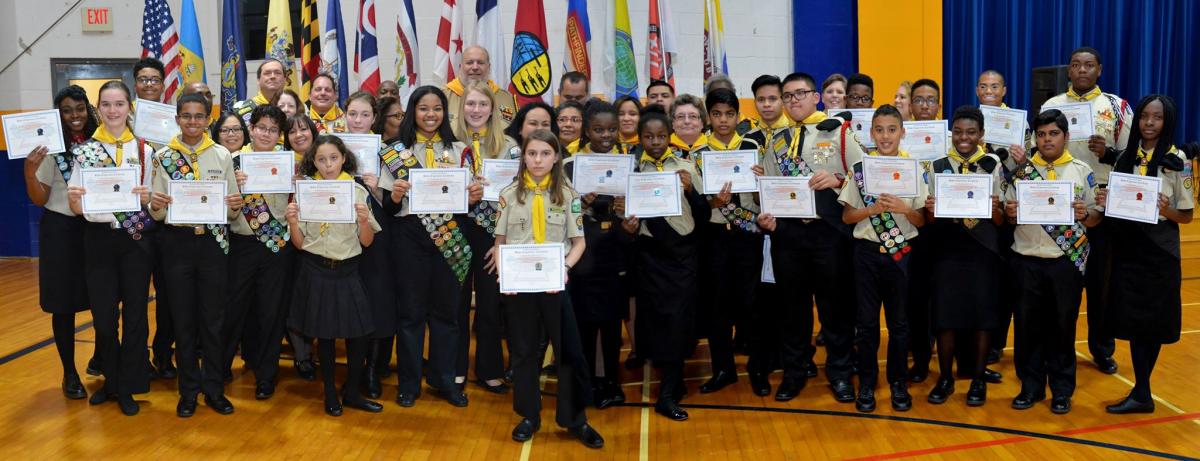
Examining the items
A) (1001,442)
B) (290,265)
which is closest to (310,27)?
(290,265)

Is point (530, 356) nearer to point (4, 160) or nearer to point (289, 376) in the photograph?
point (289, 376)

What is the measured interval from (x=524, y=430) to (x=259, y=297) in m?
1.65

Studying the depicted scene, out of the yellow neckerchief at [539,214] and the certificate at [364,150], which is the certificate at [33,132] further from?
the yellow neckerchief at [539,214]

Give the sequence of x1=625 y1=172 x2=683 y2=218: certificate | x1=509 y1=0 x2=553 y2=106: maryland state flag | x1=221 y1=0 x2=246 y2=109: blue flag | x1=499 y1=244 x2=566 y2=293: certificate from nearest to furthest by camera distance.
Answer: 1. x1=499 y1=244 x2=566 y2=293: certificate
2. x1=625 y1=172 x2=683 y2=218: certificate
3. x1=509 y1=0 x2=553 y2=106: maryland state flag
4. x1=221 y1=0 x2=246 y2=109: blue flag

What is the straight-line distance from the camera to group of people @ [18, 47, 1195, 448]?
14.6 ft

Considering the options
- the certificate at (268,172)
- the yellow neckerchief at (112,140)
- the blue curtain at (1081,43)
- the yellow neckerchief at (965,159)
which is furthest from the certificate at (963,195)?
the blue curtain at (1081,43)

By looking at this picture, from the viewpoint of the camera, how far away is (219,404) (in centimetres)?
464

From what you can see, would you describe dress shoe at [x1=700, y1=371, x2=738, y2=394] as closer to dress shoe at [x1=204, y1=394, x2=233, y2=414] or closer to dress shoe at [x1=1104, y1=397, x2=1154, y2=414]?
dress shoe at [x1=1104, y1=397, x2=1154, y2=414]

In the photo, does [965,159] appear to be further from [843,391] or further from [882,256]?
[843,391]

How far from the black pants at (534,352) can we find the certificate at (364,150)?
3.30 feet

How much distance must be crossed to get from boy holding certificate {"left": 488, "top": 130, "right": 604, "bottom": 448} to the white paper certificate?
37 cm

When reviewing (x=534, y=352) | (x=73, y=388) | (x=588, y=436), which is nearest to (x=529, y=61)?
(x=534, y=352)

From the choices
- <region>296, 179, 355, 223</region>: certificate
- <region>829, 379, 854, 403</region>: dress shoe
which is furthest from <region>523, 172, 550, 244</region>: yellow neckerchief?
<region>829, 379, 854, 403</region>: dress shoe

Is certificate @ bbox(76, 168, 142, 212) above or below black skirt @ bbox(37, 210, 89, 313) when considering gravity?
above
